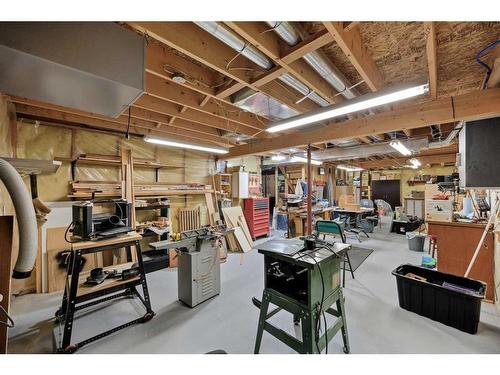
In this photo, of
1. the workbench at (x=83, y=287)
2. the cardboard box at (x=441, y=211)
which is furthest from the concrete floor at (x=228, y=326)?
the cardboard box at (x=441, y=211)

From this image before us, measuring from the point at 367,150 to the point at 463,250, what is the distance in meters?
2.74

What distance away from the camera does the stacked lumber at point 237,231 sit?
465 cm

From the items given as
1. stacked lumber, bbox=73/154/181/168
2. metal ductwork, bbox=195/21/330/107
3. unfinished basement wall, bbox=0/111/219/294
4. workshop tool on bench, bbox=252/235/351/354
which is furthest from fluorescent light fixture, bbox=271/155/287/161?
workshop tool on bench, bbox=252/235/351/354

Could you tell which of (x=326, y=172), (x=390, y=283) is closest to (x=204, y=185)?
(x=390, y=283)

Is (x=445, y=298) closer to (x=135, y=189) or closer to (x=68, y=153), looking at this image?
(x=135, y=189)

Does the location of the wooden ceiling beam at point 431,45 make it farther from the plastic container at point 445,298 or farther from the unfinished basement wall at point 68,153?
the unfinished basement wall at point 68,153

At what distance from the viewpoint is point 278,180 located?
8133 millimetres

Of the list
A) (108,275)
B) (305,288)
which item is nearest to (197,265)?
(108,275)

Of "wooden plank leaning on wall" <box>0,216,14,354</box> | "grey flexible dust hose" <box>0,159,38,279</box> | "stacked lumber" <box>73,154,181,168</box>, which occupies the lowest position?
"wooden plank leaning on wall" <box>0,216,14,354</box>

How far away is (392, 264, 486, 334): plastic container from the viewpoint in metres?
2.00

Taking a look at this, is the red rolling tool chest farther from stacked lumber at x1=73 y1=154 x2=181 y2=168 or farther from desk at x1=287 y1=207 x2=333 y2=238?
stacked lumber at x1=73 y1=154 x2=181 y2=168

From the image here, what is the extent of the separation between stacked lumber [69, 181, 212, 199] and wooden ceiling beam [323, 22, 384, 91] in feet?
12.3

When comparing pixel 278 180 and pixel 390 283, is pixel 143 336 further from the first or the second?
pixel 278 180

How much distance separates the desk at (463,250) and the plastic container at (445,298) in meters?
0.56
